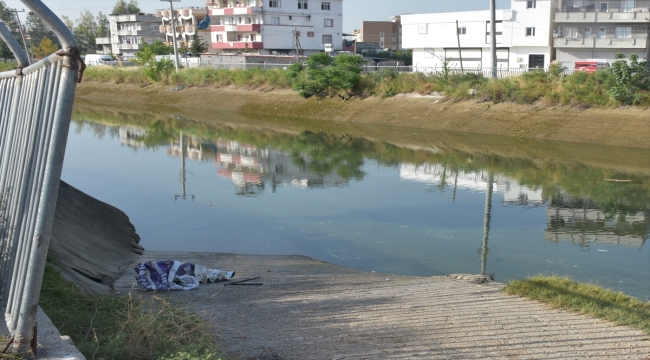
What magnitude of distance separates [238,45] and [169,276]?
75.2 metres

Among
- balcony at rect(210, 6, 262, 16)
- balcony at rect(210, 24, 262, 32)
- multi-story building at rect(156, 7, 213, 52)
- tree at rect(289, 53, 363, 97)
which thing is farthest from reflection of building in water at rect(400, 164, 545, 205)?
multi-story building at rect(156, 7, 213, 52)

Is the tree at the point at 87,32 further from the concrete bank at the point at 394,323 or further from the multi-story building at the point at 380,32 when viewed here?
the concrete bank at the point at 394,323

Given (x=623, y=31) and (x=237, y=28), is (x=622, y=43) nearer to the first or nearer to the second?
(x=623, y=31)

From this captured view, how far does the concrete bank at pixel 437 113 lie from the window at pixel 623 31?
1966 centimetres

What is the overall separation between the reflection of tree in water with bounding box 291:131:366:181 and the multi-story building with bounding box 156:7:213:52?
62.5m

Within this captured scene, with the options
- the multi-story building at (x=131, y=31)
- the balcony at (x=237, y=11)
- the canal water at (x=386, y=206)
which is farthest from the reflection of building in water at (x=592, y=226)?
the multi-story building at (x=131, y=31)

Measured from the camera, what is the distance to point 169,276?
32.2 ft

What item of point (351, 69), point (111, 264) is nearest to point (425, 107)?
point (351, 69)

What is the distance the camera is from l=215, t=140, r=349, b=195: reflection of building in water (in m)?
22.5

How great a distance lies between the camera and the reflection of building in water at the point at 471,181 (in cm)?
2042

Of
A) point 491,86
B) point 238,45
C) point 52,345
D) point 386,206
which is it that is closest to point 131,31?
point 238,45

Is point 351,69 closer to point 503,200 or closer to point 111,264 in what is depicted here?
point 503,200

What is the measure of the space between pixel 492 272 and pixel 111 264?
6518 millimetres

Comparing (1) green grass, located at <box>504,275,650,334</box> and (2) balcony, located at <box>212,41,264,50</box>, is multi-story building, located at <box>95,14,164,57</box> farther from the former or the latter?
(1) green grass, located at <box>504,275,650,334</box>
